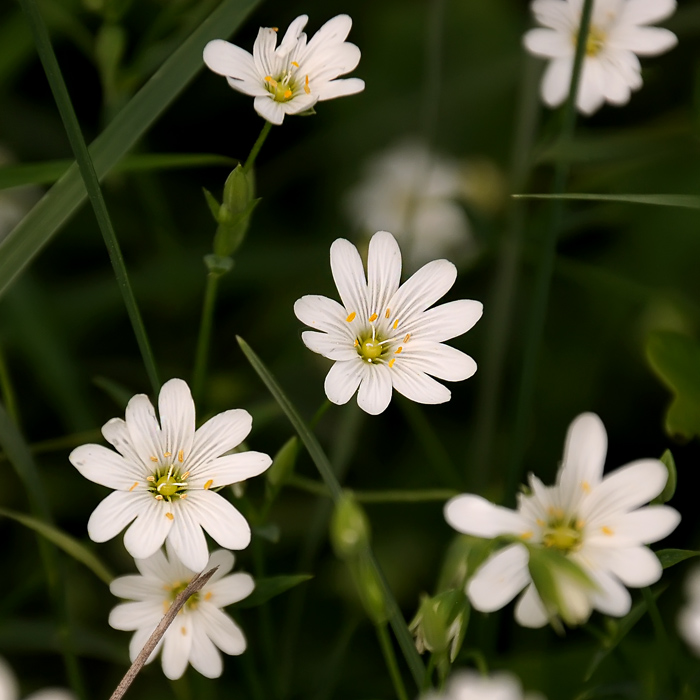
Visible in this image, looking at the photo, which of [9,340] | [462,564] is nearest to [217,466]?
[462,564]

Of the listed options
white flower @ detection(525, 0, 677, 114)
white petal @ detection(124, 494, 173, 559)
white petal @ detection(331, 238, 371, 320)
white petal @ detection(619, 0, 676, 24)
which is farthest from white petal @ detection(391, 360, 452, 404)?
white petal @ detection(619, 0, 676, 24)

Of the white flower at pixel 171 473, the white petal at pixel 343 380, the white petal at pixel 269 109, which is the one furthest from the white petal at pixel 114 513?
the white petal at pixel 269 109

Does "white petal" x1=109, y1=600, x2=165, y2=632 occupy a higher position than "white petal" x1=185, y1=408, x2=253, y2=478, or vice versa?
"white petal" x1=185, y1=408, x2=253, y2=478

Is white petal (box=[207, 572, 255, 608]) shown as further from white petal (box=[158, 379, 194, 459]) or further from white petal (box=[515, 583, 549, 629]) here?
white petal (box=[515, 583, 549, 629])

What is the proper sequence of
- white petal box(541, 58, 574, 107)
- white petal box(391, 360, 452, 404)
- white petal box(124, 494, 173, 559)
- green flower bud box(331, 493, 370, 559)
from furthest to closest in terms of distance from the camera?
white petal box(541, 58, 574, 107)
white petal box(391, 360, 452, 404)
white petal box(124, 494, 173, 559)
green flower bud box(331, 493, 370, 559)

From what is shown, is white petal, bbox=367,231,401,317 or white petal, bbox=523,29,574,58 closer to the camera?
white petal, bbox=367,231,401,317

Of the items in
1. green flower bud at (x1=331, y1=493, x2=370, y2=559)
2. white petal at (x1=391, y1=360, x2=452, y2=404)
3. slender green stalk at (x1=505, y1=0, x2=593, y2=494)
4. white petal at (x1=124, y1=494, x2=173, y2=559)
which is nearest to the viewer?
green flower bud at (x1=331, y1=493, x2=370, y2=559)

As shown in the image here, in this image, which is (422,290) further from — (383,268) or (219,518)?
(219,518)
